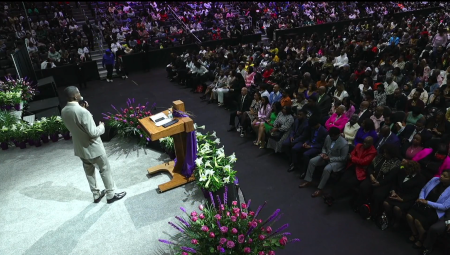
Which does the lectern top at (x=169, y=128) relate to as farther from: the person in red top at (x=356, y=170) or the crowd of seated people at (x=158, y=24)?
the crowd of seated people at (x=158, y=24)

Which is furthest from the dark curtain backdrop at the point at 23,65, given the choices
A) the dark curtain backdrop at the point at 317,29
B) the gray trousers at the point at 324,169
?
the dark curtain backdrop at the point at 317,29

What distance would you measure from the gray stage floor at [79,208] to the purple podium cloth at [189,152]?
0.70 feet

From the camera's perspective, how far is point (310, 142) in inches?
224

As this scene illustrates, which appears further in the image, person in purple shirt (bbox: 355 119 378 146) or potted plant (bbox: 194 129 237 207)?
person in purple shirt (bbox: 355 119 378 146)

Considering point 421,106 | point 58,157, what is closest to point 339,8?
point 421,106

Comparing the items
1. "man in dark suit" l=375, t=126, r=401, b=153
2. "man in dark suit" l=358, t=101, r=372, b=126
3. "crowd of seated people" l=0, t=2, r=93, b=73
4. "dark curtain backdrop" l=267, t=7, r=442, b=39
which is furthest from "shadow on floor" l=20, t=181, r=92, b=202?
"dark curtain backdrop" l=267, t=7, r=442, b=39

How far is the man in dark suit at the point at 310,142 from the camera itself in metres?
5.47

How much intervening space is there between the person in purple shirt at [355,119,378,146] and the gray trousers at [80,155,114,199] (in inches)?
156

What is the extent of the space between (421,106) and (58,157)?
6.60 meters

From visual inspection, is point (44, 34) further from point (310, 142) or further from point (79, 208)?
point (310, 142)

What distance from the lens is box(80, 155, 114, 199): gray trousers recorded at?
12.9 feet

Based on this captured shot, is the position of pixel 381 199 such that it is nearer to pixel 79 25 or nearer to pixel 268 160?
pixel 268 160

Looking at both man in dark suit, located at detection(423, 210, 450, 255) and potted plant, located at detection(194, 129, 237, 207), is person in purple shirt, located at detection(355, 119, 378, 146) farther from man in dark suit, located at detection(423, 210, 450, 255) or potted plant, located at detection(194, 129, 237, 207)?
potted plant, located at detection(194, 129, 237, 207)

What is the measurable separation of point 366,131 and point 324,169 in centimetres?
97
